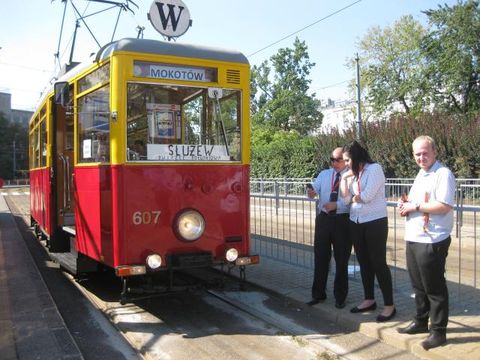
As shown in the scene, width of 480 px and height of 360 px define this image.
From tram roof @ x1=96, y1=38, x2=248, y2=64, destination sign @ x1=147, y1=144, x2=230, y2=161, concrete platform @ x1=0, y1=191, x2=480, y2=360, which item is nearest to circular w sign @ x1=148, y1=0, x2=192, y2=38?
tram roof @ x1=96, y1=38, x2=248, y2=64

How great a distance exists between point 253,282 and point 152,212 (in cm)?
235

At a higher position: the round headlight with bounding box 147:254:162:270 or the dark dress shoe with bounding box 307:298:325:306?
the round headlight with bounding box 147:254:162:270

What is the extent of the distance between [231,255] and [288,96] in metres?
50.3

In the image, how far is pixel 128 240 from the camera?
Result: 5.62 metres

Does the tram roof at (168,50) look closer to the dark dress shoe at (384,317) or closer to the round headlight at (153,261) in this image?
the round headlight at (153,261)

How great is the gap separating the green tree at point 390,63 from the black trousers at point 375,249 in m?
34.8

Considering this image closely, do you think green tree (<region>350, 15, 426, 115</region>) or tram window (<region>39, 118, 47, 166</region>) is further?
green tree (<region>350, 15, 426, 115</region>)

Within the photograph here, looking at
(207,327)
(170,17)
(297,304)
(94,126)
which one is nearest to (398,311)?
(297,304)

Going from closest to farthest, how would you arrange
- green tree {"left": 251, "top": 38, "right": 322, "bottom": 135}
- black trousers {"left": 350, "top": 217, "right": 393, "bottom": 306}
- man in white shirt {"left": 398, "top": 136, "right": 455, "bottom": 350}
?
man in white shirt {"left": 398, "top": 136, "right": 455, "bottom": 350}
black trousers {"left": 350, "top": 217, "right": 393, "bottom": 306}
green tree {"left": 251, "top": 38, "right": 322, "bottom": 135}

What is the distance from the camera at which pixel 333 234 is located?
5965mm

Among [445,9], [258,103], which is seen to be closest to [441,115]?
[445,9]

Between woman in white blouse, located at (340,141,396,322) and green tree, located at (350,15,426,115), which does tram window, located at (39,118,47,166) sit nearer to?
woman in white blouse, located at (340,141,396,322)

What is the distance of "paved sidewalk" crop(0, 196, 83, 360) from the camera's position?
489cm

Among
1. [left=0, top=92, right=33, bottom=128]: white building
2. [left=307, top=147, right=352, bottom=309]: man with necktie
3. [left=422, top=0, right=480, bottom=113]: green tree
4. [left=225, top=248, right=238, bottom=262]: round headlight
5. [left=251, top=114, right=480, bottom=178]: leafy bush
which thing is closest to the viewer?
[left=307, top=147, right=352, bottom=309]: man with necktie
